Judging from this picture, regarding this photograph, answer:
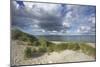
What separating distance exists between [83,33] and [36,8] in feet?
2.45

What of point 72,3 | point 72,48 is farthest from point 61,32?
point 72,3

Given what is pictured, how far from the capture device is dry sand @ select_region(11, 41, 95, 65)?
222 centimetres

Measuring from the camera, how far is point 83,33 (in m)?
2.51

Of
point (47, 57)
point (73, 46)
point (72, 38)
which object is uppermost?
point (72, 38)

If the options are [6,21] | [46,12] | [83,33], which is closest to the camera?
[6,21]

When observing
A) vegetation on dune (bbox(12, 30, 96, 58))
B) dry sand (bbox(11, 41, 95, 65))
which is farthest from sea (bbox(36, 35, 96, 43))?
dry sand (bbox(11, 41, 95, 65))

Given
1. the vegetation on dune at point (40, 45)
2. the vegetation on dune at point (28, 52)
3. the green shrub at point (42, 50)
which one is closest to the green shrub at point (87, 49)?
the vegetation on dune at point (40, 45)

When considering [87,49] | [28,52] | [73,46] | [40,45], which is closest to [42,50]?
[40,45]

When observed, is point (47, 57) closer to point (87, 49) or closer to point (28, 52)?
point (28, 52)

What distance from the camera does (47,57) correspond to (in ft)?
7.72

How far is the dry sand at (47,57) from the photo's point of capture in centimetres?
222

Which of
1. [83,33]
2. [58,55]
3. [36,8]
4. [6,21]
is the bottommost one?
[58,55]

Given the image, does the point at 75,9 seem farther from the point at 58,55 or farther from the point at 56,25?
the point at 58,55

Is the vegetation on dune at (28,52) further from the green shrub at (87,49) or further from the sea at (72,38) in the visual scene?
the green shrub at (87,49)
